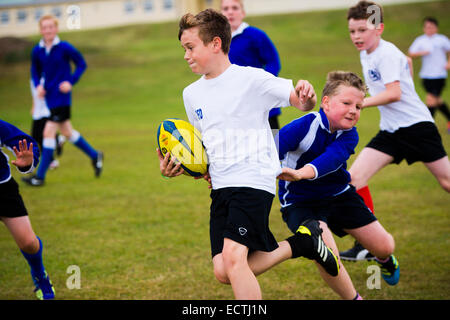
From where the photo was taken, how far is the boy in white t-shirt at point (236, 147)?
3227 millimetres

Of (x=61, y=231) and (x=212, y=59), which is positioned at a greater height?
(x=212, y=59)

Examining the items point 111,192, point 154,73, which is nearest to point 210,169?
point 111,192

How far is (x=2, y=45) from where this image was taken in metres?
33.6

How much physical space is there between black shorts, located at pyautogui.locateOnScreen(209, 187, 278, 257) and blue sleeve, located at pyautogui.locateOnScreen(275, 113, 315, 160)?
457 millimetres

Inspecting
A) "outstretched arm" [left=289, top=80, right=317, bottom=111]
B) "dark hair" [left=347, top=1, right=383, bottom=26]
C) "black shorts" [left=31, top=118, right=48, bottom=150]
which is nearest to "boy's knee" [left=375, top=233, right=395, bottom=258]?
"outstretched arm" [left=289, top=80, right=317, bottom=111]

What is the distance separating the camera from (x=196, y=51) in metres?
3.40

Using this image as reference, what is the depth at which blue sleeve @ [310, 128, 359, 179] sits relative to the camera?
3.52 meters

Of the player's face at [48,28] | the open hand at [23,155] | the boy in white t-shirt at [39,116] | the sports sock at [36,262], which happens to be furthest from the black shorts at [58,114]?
the open hand at [23,155]

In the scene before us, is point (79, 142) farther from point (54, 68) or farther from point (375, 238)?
point (375, 238)

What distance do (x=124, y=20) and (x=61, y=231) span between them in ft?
139

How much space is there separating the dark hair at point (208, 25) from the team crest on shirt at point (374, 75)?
207 cm

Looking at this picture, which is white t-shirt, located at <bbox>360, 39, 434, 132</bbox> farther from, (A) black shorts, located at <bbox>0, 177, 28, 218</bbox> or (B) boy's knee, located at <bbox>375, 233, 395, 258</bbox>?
(A) black shorts, located at <bbox>0, 177, 28, 218</bbox>

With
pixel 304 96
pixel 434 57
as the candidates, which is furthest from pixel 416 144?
pixel 434 57

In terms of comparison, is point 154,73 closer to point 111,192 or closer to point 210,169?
point 111,192
